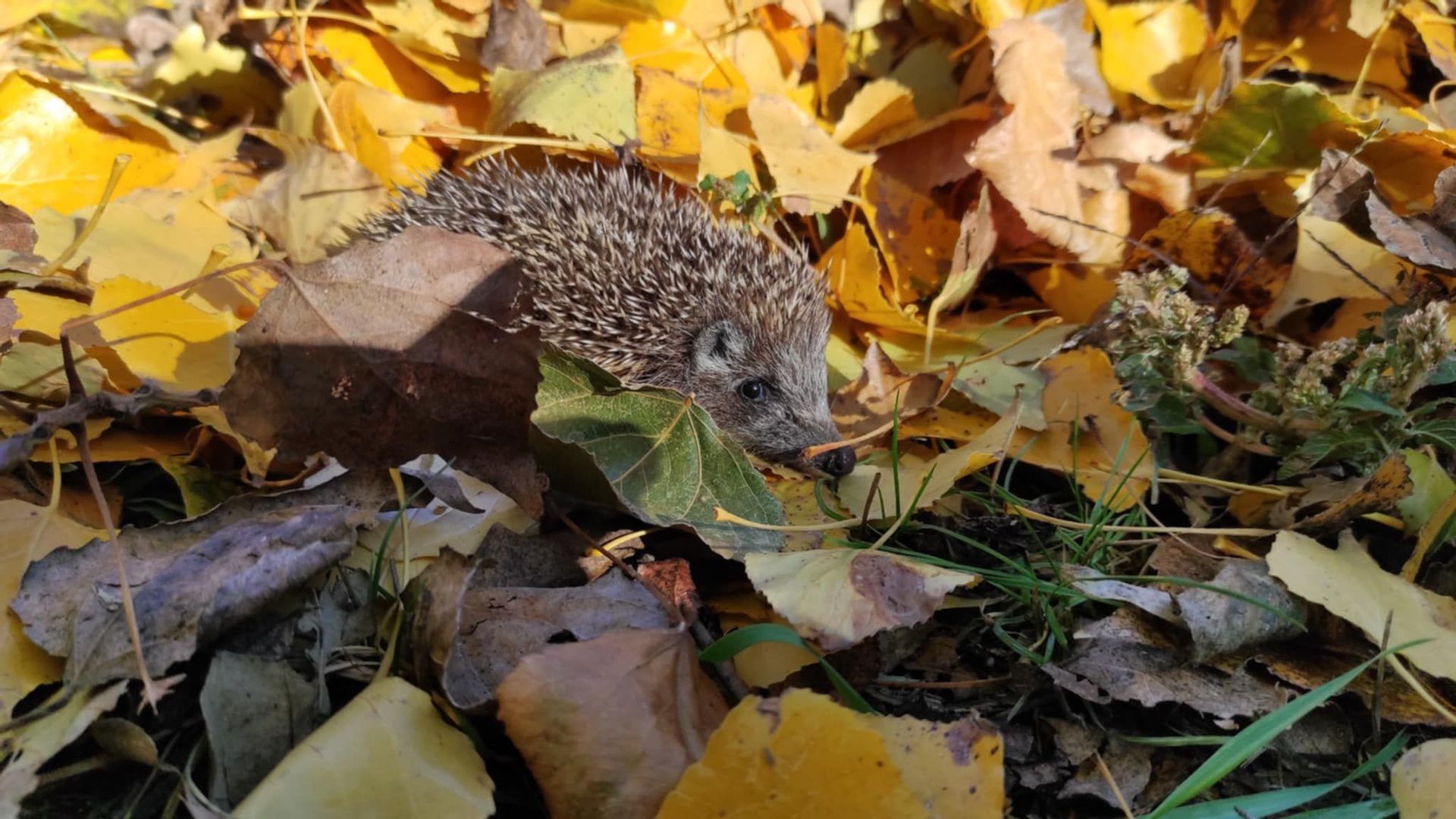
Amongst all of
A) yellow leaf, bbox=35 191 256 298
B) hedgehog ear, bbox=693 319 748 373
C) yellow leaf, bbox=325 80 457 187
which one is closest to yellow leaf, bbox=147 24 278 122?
yellow leaf, bbox=325 80 457 187

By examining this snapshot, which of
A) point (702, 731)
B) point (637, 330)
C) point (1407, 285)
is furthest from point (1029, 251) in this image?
point (702, 731)

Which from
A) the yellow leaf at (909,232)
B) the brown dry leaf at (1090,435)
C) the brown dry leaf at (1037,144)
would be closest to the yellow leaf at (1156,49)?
the brown dry leaf at (1037,144)

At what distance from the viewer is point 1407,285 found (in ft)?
6.95

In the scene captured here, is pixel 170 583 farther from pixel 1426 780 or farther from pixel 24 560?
pixel 1426 780

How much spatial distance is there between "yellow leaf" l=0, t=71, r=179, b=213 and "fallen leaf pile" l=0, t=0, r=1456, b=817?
0.04 feet

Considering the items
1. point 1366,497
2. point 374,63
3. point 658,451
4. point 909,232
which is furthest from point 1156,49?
point 374,63

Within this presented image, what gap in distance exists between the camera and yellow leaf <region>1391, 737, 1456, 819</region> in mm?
1386

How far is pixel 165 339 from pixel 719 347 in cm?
132

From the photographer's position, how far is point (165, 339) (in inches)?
77.5

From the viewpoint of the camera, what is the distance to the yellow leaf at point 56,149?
254cm

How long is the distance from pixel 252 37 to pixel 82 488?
194 centimetres

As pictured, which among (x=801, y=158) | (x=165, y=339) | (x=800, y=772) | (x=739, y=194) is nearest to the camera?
(x=800, y=772)

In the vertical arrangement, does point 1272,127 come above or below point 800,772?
above

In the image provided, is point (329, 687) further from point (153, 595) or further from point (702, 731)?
point (702, 731)
